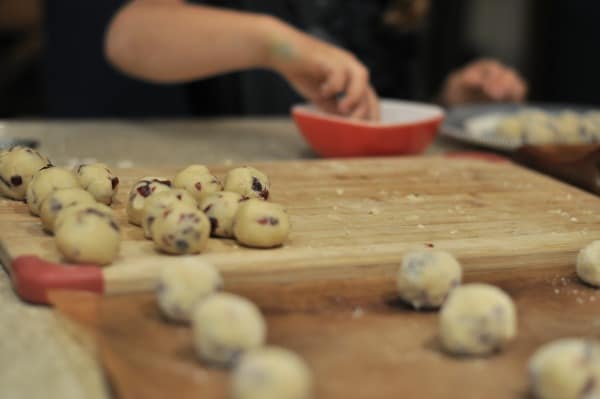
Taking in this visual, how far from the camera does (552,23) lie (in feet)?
12.8

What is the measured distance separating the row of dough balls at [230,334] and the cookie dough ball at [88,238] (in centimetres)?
10

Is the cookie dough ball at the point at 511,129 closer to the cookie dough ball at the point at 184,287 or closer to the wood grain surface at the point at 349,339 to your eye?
the wood grain surface at the point at 349,339

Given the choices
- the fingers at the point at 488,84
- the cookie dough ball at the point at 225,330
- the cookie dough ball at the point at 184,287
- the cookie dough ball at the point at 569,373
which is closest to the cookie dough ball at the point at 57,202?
the cookie dough ball at the point at 184,287

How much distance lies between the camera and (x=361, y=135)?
1.57 m

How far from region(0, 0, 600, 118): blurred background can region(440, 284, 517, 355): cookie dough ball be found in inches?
61.2

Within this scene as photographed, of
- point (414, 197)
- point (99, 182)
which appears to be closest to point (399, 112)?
point (414, 197)

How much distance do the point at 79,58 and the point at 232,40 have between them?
0.94 meters

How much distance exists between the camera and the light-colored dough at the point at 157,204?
0.96 metres

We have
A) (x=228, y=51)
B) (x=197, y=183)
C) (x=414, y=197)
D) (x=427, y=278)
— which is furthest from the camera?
(x=228, y=51)

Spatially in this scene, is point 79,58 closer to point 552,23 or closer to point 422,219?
point 422,219

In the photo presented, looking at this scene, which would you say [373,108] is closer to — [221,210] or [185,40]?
[185,40]

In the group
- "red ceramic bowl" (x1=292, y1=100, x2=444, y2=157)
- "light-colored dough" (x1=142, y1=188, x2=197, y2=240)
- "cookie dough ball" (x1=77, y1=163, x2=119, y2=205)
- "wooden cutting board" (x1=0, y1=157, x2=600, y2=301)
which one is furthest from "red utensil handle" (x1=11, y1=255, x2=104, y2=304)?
"red ceramic bowl" (x1=292, y1=100, x2=444, y2=157)

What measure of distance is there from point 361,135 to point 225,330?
0.93 meters

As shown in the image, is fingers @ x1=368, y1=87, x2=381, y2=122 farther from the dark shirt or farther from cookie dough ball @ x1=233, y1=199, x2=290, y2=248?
cookie dough ball @ x1=233, y1=199, x2=290, y2=248
